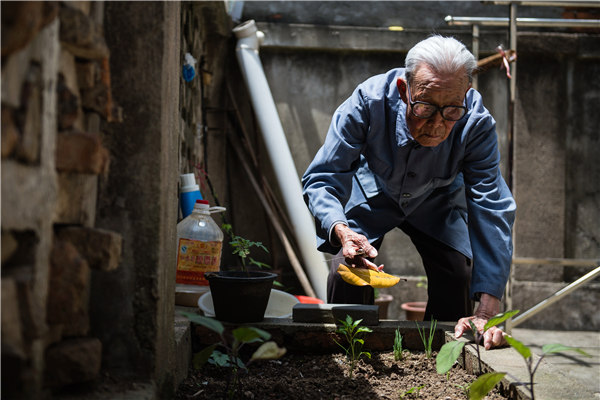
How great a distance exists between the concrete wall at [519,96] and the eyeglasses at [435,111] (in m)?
2.67

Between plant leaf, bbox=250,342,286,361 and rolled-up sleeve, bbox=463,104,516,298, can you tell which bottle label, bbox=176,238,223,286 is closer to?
rolled-up sleeve, bbox=463,104,516,298

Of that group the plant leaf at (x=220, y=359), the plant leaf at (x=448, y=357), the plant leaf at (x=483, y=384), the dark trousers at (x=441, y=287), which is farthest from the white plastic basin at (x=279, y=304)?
the plant leaf at (x=483, y=384)

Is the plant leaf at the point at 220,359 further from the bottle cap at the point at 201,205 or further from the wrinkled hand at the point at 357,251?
the bottle cap at the point at 201,205

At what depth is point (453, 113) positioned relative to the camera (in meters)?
2.28

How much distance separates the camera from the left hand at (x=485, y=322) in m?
2.13

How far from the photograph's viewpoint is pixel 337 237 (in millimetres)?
2387

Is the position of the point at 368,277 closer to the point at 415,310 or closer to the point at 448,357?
the point at 448,357

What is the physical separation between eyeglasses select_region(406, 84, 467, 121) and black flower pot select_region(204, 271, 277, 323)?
2.76ft

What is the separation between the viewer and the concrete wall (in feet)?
15.9

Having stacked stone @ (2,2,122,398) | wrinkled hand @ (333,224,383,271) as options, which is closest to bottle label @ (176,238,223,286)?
wrinkled hand @ (333,224,383,271)

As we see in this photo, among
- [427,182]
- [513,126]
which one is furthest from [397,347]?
[513,126]

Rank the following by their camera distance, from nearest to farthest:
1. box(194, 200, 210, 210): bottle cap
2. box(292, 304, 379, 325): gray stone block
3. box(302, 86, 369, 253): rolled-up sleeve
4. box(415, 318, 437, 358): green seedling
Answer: box(415, 318, 437, 358): green seedling, box(292, 304, 379, 325): gray stone block, box(302, 86, 369, 253): rolled-up sleeve, box(194, 200, 210, 210): bottle cap

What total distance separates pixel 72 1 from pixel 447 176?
1836 mm

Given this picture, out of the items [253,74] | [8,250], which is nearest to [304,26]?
[253,74]
